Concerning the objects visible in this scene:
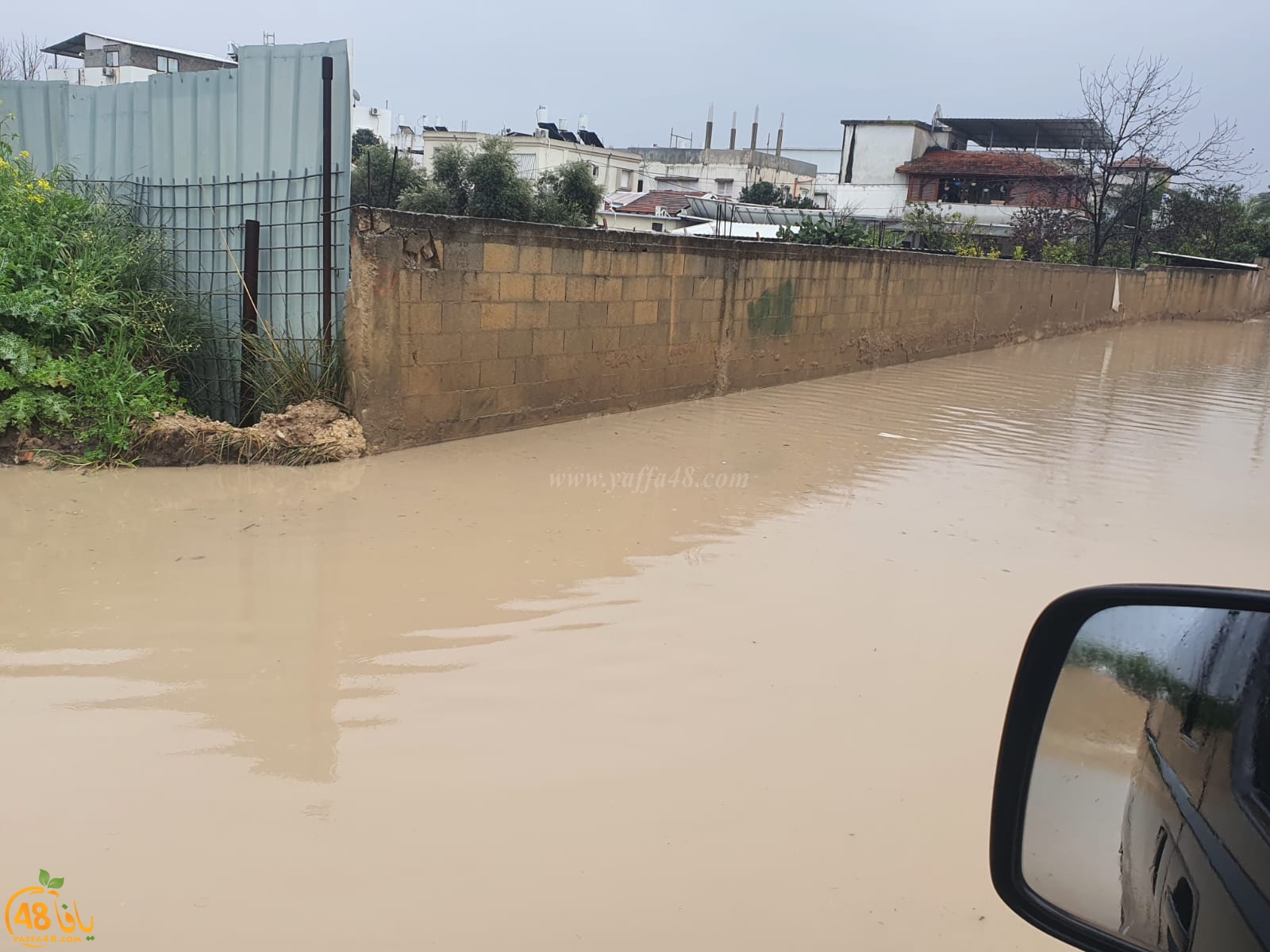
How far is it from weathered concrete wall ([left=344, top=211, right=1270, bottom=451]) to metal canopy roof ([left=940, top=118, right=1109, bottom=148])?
42.6m

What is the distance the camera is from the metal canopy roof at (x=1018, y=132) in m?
50.4

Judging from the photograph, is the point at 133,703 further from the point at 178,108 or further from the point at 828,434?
the point at 828,434

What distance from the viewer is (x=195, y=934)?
2.08m

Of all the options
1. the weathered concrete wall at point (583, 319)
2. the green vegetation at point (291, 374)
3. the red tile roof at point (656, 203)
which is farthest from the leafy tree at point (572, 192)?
the green vegetation at point (291, 374)

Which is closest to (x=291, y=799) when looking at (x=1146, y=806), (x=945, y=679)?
(x=1146, y=806)

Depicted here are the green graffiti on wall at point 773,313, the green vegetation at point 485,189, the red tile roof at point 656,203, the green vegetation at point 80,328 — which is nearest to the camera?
the green vegetation at point 80,328

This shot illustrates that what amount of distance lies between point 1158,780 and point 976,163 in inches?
2129

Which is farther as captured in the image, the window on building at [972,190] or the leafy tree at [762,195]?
the leafy tree at [762,195]

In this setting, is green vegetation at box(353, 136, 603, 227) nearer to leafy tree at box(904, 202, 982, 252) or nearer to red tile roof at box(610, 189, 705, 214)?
red tile roof at box(610, 189, 705, 214)

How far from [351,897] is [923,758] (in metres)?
1.78

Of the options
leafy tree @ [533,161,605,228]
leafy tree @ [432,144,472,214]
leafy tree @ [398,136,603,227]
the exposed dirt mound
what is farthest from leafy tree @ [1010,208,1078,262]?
the exposed dirt mound

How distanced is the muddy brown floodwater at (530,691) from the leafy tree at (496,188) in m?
25.6

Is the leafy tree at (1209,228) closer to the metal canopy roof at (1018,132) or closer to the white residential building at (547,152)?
the metal canopy roof at (1018,132)

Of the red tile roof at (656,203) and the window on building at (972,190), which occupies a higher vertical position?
the window on building at (972,190)
